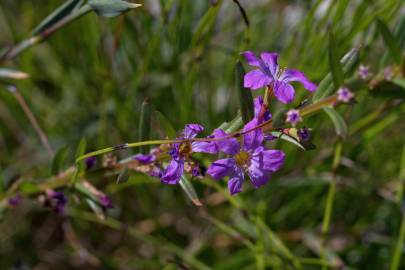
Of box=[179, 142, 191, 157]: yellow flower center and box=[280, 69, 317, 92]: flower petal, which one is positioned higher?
box=[280, 69, 317, 92]: flower petal

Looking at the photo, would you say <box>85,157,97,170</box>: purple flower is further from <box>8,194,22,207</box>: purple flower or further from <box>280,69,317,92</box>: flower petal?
<box>280,69,317,92</box>: flower petal

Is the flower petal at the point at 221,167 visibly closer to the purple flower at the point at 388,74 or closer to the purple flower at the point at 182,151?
the purple flower at the point at 182,151

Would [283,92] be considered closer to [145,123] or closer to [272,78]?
[272,78]

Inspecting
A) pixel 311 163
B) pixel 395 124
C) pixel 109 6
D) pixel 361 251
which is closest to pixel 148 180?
pixel 109 6

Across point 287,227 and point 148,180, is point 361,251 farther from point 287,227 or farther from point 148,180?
point 148,180

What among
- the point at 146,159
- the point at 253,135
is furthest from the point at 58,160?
the point at 253,135

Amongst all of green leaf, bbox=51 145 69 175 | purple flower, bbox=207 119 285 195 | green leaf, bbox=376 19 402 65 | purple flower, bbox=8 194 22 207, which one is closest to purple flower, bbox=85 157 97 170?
green leaf, bbox=51 145 69 175
